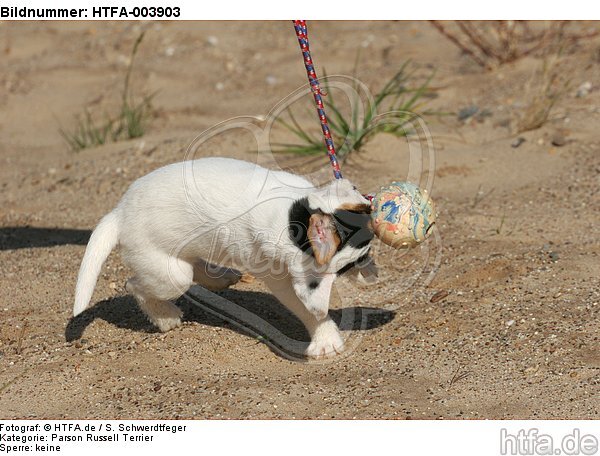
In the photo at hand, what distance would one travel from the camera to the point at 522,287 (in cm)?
463

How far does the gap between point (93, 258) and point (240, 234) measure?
712 mm

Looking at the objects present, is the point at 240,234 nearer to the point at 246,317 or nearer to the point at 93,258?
the point at 93,258

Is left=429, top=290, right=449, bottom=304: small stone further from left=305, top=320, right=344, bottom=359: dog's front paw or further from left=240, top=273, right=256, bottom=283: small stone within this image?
left=240, top=273, right=256, bottom=283: small stone

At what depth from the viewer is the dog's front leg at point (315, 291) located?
372 centimetres

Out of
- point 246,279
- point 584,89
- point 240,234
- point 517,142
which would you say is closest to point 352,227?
point 240,234

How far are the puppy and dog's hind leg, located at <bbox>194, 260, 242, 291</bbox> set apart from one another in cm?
23

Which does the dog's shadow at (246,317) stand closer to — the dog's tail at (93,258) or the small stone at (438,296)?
the small stone at (438,296)

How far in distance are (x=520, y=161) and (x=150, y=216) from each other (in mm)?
3086

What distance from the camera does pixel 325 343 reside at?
417 cm

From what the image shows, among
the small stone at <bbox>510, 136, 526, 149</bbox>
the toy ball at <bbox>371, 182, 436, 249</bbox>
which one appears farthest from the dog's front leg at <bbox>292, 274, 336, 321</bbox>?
the small stone at <bbox>510, 136, 526, 149</bbox>

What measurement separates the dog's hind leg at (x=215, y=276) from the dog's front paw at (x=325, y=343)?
755 millimetres
